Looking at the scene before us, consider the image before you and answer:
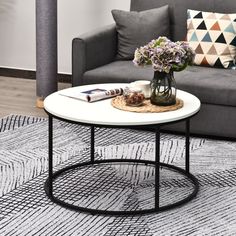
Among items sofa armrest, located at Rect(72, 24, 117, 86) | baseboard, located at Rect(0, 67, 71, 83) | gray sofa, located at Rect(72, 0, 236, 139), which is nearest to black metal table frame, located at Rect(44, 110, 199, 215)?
gray sofa, located at Rect(72, 0, 236, 139)

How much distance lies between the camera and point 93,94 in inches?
116

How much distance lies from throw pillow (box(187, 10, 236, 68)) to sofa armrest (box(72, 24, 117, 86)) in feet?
1.78

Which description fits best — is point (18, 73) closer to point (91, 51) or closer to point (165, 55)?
point (91, 51)

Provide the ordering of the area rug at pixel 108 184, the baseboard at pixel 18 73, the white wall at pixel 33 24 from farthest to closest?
1. the baseboard at pixel 18 73
2. the white wall at pixel 33 24
3. the area rug at pixel 108 184

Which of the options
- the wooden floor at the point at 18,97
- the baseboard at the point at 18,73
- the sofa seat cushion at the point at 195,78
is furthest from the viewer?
the baseboard at the point at 18,73

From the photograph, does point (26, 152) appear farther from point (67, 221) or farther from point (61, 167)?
point (67, 221)

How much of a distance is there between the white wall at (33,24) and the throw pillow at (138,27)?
572mm

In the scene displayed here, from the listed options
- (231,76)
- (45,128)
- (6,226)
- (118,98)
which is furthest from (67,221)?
(231,76)

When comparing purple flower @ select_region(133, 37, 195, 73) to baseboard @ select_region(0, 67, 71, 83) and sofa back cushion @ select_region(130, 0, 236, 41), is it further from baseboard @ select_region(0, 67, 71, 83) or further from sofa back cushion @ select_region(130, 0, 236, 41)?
baseboard @ select_region(0, 67, 71, 83)

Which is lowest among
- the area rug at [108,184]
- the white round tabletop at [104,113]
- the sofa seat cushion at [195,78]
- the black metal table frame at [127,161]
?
the area rug at [108,184]

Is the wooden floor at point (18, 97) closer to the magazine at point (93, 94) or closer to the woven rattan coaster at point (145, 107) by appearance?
the magazine at point (93, 94)

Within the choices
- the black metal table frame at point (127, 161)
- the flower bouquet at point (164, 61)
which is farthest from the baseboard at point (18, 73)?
the flower bouquet at point (164, 61)

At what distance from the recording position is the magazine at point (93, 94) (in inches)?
115

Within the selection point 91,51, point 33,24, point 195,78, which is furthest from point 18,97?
point 195,78
